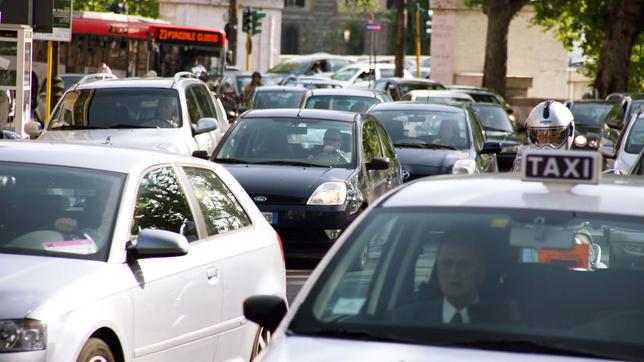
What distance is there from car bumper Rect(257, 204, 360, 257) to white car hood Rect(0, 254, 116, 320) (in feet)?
23.3

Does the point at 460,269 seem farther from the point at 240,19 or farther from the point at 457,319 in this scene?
the point at 240,19

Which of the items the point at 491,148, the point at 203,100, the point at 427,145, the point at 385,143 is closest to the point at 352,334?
the point at 385,143

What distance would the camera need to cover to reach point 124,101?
1772 centimetres

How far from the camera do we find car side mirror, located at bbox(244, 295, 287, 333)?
5230 mm

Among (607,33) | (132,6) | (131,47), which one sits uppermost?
(132,6)

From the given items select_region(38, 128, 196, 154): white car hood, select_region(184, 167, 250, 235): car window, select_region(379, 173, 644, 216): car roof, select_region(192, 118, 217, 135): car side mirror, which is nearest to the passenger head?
select_region(379, 173, 644, 216): car roof

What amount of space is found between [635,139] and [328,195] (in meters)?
5.55

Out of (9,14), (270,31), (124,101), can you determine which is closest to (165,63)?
(9,14)

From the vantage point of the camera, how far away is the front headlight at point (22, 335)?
19.3 ft

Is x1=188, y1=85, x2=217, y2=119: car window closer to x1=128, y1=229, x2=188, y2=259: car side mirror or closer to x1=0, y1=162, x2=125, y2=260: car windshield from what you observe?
x1=0, y1=162, x2=125, y2=260: car windshield

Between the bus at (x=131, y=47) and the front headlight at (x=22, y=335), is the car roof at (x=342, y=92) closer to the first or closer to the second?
the front headlight at (x=22, y=335)

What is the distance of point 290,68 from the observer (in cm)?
5919

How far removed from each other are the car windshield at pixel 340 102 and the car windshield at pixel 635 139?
643 cm

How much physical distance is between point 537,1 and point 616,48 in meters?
6.14
